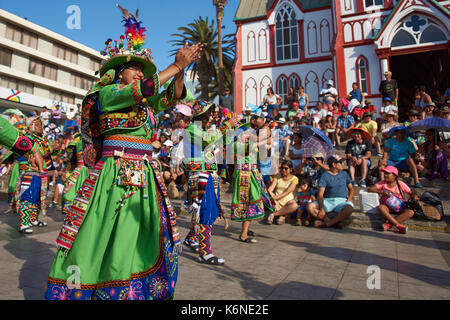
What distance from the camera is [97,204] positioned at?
7.97 ft

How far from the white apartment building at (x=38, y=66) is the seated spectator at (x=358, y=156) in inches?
1251

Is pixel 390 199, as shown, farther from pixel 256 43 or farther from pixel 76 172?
pixel 256 43

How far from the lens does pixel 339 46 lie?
730 inches

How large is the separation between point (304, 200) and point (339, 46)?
14.8 m

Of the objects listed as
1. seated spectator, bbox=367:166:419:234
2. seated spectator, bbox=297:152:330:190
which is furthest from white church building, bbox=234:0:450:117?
seated spectator, bbox=367:166:419:234

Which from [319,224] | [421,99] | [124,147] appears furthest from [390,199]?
[421,99]

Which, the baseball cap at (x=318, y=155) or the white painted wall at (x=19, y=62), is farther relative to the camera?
the white painted wall at (x=19, y=62)

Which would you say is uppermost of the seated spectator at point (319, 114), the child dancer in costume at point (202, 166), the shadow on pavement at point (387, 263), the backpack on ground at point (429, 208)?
the seated spectator at point (319, 114)

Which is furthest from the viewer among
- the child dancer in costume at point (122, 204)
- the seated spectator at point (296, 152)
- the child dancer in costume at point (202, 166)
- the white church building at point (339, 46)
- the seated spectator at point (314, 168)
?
the white church building at point (339, 46)

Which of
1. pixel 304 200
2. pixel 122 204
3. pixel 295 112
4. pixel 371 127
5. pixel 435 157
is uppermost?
pixel 295 112

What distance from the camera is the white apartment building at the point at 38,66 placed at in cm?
3434

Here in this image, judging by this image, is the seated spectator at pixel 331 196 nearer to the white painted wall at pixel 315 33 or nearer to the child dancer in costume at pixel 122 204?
the child dancer in costume at pixel 122 204

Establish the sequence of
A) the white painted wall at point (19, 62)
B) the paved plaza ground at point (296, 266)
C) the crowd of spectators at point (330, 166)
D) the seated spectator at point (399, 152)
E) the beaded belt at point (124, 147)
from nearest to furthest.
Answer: the beaded belt at point (124, 147) → the paved plaza ground at point (296, 266) → the crowd of spectators at point (330, 166) → the seated spectator at point (399, 152) → the white painted wall at point (19, 62)

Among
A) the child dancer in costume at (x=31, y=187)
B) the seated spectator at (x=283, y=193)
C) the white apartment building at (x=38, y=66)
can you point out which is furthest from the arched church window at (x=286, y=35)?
the white apartment building at (x=38, y=66)
